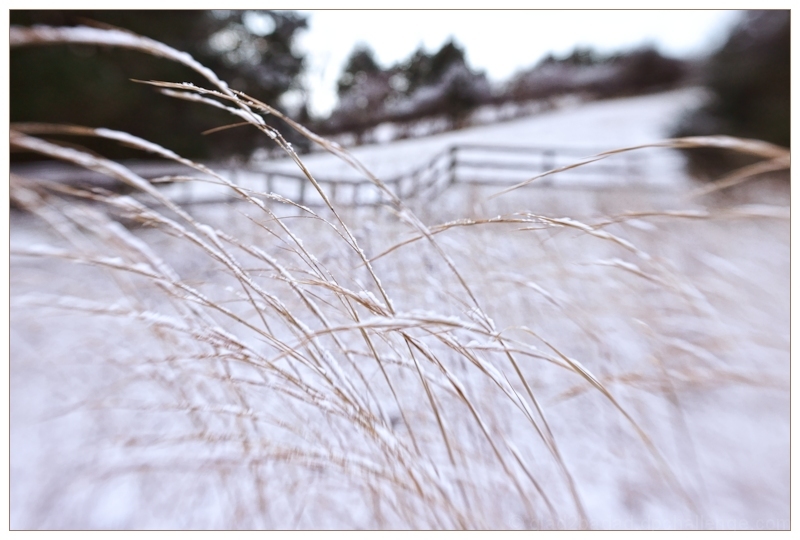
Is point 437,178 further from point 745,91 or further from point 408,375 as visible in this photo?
point 745,91

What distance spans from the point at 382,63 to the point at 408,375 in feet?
2.33

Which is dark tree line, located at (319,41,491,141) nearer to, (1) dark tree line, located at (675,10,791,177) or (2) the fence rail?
(2) the fence rail

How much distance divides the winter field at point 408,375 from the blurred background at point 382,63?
0.09 metres

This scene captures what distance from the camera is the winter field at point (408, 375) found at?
59 centimetres

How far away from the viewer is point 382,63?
37.4 inches

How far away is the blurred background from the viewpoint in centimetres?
91

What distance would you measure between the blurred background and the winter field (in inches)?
3.5

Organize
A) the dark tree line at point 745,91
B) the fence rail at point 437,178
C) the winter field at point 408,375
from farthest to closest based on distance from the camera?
1. the dark tree line at point 745,91
2. the fence rail at point 437,178
3. the winter field at point 408,375

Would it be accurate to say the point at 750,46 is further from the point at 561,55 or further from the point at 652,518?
the point at 652,518

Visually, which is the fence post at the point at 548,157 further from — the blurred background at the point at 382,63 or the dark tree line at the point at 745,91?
the dark tree line at the point at 745,91

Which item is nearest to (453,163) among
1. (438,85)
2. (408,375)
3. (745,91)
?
(438,85)

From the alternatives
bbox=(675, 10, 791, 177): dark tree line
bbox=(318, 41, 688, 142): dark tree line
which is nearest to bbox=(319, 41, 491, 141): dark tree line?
bbox=(318, 41, 688, 142): dark tree line

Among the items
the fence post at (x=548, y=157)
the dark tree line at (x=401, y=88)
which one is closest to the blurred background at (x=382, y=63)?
the dark tree line at (x=401, y=88)

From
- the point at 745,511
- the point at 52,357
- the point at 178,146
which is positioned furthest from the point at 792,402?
the point at 52,357
